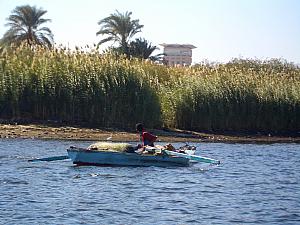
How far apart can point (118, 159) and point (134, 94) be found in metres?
12.7

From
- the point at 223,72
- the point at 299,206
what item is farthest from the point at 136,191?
the point at 223,72

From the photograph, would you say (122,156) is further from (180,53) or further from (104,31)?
(180,53)

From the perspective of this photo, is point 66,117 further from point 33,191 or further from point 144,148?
point 33,191

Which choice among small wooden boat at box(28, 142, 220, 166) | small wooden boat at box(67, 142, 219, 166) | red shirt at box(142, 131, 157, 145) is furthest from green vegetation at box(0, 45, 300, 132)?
small wooden boat at box(67, 142, 219, 166)

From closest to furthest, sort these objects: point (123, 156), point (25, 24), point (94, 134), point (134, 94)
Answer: point (123, 156) → point (94, 134) → point (134, 94) → point (25, 24)

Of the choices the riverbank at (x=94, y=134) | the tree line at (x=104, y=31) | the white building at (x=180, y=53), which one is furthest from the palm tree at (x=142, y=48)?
the white building at (x=180, y=53)

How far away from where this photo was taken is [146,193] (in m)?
19.8

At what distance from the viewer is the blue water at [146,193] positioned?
1656 cm

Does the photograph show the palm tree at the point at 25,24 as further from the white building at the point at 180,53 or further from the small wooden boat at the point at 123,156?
the white building at the point at 180,53

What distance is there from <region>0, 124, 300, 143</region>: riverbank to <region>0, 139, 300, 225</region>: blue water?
4.72 metres

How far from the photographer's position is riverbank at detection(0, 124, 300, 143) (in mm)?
33375

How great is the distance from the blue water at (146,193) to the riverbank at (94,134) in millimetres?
4722

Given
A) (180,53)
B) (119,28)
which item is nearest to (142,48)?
(119,28)

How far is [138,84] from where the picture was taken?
122ft
